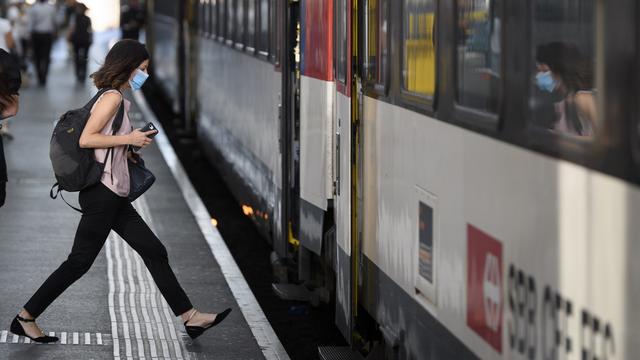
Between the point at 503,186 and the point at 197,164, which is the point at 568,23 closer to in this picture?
the point at 503,186

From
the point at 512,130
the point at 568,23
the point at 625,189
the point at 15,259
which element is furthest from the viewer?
the point at 15,259

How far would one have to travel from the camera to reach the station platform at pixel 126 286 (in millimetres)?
8164

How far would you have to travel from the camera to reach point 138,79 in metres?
7.79

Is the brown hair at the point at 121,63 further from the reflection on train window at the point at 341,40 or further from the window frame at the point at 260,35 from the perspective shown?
the window frame at the point at 260,35

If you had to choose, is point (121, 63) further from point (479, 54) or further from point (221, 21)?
point (221, 21)

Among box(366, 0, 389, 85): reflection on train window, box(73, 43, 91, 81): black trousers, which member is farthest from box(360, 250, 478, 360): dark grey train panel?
box(73, 43, 91, 81): black trousers

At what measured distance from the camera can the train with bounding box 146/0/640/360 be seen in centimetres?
371

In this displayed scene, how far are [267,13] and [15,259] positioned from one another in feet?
8.59

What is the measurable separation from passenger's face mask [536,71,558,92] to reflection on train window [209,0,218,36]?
42.2 feet

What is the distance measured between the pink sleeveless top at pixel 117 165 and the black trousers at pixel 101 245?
0.04 m

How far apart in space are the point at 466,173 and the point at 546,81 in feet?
2.86

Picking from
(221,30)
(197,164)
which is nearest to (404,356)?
(221,30)

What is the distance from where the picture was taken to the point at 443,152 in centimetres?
541

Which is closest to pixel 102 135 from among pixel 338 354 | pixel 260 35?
pixel 338 354
